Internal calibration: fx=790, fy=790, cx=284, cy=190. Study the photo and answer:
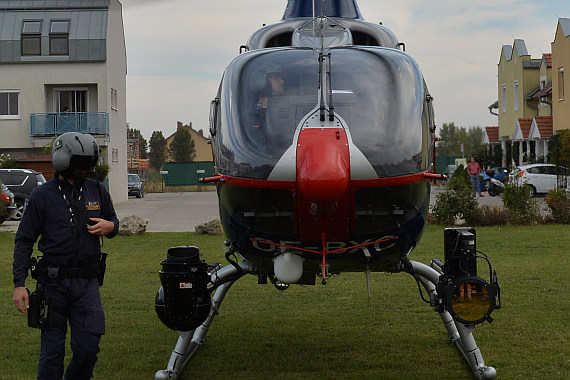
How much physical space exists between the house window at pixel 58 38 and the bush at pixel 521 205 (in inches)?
975

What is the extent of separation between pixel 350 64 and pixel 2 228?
18.8 meters

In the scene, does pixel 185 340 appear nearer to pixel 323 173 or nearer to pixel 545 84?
pixel 323 173

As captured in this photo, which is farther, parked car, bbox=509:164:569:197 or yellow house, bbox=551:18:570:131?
yellow house, bbox=551:18:570:131

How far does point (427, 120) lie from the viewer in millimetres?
5777

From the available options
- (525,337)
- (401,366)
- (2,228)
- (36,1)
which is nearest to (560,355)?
(525,337)

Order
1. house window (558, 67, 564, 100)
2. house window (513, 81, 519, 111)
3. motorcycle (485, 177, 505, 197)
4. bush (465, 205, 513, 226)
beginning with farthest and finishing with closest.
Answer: house window (513, 81, 519, 111) < house window (558, 67, 564, 100) < motorcycle (485, 177, 505, 197) < bush (465, 205, 513, 226)

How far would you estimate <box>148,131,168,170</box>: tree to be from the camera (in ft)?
330

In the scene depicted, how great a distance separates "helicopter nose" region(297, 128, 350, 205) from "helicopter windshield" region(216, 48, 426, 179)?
220 mm

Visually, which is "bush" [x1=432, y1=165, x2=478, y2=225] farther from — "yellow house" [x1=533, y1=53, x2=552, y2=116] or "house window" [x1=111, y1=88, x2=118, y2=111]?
"yellow house" [x1=533, y1=53, x2=552, y2=116]

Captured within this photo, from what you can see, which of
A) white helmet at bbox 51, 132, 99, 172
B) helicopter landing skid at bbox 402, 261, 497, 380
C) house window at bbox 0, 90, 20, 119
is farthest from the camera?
house window at bbox 0, 90, 20, 119

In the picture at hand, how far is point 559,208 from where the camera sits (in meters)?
20.9

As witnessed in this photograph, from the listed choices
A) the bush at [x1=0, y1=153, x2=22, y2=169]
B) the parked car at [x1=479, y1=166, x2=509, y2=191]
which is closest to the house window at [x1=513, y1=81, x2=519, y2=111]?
the parked car at [x1=479, y1=166, x2=509, y2=191]

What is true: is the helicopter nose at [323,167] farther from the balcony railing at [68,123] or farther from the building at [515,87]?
the building at [515,87]

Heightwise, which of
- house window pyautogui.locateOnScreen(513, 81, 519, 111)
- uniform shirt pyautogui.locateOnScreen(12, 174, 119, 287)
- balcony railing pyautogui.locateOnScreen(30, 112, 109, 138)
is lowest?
uniform shirt pyautogui.locateOnScreen(12, 174, 119, 287)
